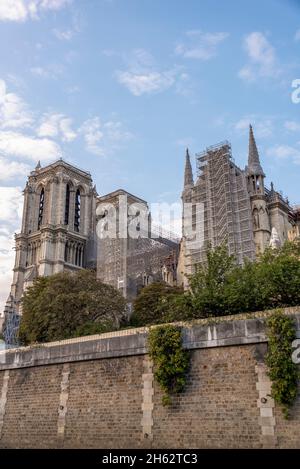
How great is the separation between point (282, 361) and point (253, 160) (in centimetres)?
5192

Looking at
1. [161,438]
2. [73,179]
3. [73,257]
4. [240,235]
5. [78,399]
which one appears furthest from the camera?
[73,179]

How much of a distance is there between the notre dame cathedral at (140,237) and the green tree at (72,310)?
7.81 metres

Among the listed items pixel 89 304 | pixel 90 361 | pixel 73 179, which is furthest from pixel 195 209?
pixel 90 361

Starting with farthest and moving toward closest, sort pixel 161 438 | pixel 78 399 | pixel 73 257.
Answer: pixel 73 257 → pixel 78 399 → pixel 161 438

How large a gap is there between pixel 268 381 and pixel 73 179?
78.3 meters

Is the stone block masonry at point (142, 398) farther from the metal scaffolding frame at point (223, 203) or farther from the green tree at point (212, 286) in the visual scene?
the metal scaffolding frame at point (223, 203)

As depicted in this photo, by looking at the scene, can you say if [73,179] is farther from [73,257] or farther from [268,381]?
[268,381]

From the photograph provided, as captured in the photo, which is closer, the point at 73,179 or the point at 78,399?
the point at 78,399

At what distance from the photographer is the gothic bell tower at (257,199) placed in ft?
193

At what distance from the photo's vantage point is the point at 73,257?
83625 mm

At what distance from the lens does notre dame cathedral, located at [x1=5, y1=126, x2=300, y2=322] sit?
57.6 m

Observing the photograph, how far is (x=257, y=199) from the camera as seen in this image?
60531 mm

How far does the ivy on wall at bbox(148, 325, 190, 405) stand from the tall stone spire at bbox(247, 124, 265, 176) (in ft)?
158
